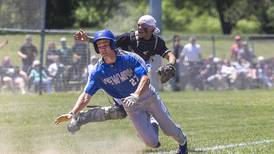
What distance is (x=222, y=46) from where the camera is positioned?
126 feet

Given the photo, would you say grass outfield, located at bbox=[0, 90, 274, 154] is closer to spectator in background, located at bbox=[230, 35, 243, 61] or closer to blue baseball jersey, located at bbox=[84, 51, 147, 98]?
blue baseball jersey, located at bbox=[84, 51, 147, 98]

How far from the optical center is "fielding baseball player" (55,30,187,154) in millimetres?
8234

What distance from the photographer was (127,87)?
865 cm

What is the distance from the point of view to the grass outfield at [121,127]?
10383mm

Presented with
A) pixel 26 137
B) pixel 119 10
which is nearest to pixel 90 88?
pixel 26 137

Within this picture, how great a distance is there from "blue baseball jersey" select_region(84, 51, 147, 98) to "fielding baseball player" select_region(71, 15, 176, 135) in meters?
0.49

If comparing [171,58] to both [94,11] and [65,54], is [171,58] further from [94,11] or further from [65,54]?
[94,11]

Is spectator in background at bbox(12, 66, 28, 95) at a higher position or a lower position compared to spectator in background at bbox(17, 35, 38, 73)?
lower

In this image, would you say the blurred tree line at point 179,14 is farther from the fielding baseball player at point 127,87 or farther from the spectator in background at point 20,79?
the fielding baseball player at point 127,87

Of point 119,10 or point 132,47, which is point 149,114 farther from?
point 119,10

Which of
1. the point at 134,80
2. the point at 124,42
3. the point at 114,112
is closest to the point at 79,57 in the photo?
the point at 124,42

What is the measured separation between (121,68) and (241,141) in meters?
3.36

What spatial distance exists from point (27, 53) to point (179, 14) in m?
41.5

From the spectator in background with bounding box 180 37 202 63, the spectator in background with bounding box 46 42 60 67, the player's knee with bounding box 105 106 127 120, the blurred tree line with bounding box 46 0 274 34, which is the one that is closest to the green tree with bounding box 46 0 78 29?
the blurred tree line with bounding box 46 0 274 34
